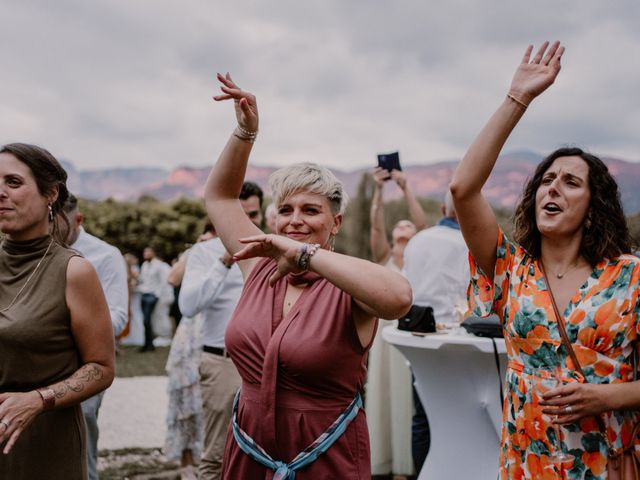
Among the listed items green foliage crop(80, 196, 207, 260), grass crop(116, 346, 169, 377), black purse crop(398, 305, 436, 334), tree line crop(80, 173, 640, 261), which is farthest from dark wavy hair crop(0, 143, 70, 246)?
green foliage crop(80, 196, 207, 260)

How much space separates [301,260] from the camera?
2.02 m

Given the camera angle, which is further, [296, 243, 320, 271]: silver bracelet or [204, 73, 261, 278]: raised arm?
[204, 73, 261, 278]: raised arm

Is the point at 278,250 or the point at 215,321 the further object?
the point at 215,321

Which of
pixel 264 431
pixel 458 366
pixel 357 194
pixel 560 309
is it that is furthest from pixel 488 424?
pixel 357 194

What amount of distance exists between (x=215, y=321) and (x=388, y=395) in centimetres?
220

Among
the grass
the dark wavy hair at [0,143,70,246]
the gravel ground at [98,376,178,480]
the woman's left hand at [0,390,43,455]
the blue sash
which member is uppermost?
the dark wavy hair at [0,143,70,246]

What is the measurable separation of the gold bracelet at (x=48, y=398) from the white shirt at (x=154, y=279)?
13016 mm

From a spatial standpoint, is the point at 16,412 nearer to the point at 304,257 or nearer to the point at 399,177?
the point at 304,257

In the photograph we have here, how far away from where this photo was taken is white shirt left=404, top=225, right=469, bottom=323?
4980 millimetres

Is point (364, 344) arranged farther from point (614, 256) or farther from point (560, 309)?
point (614, 256)

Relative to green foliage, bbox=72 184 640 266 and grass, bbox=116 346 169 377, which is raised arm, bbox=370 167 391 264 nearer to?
grass, bbox=116 346 169 377

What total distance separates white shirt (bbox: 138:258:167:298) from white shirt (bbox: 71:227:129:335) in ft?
36.7

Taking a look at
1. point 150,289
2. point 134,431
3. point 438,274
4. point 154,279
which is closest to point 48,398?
point 438,274

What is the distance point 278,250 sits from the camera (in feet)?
6.72
